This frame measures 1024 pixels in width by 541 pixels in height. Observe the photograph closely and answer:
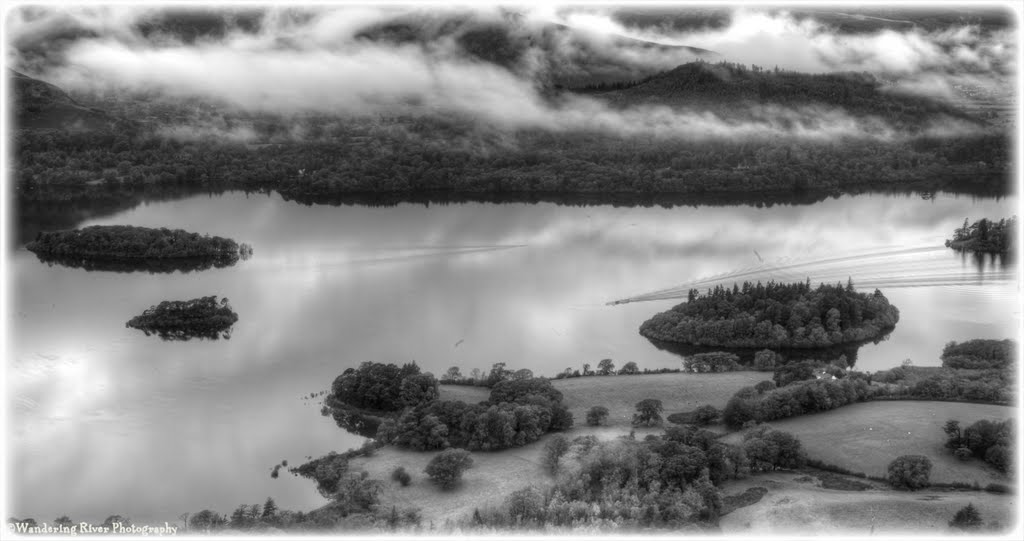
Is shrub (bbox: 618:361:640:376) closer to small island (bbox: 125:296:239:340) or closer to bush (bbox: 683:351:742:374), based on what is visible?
bush (bbox: 683:351:742:374)

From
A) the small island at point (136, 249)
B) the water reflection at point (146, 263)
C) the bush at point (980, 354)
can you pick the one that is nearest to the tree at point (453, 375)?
the bush at point (980, 354)

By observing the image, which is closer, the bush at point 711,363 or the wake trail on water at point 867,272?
the bush at point 711,363

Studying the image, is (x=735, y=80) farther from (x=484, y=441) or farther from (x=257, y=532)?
(x=257, y=532)

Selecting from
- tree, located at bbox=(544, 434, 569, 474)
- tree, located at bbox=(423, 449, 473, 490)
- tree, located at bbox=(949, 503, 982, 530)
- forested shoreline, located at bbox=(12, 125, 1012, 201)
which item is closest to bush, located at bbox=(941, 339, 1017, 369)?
tree, located at bbox=(949, 503, 982, 530)

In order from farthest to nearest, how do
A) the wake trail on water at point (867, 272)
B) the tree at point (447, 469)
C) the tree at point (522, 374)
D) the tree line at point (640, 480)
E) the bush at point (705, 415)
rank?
the wake trail on water at point (867, 272) < the tree at point (522, 374) < the bush at point (705, 415) < the tree at point (447, 469) < the tree line at point (640, 480)

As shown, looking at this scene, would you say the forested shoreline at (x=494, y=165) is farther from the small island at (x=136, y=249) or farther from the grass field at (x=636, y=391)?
the grass field at (x=636, y=391)

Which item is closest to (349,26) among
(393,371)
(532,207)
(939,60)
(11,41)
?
(11,41)

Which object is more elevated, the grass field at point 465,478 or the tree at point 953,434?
the tree at point 953,434

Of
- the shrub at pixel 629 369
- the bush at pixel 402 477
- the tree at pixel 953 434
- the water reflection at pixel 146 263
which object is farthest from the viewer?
the water reflection at pixel 146 263
